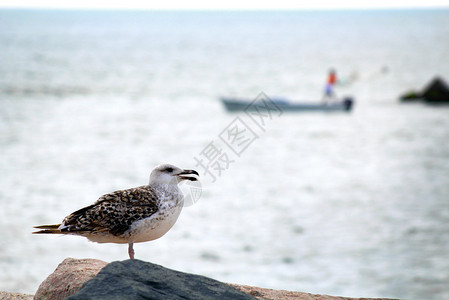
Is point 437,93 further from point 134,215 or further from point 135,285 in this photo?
point 135,285

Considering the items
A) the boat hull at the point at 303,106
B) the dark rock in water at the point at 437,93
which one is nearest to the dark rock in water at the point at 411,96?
the dark rock in water at the point at 437,93

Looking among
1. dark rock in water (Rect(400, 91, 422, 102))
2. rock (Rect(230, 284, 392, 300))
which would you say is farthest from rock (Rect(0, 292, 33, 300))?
dark rock in water (Rect(400, 91, 422, 102))

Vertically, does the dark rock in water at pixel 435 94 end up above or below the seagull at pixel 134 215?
above

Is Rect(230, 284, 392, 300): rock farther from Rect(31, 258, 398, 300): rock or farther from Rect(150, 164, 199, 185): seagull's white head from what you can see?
Rect(150, 164, 199, 185): seagull's white head

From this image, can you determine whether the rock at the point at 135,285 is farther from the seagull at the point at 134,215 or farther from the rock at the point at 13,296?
the rock at the point at 13,296

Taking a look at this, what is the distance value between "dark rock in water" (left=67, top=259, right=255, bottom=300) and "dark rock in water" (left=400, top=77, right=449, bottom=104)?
5085 centimetres

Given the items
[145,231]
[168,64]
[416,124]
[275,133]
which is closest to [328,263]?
[145,231]

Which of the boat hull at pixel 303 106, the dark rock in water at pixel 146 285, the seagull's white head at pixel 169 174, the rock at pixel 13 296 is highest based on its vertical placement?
the boat hull at pixel 303 106

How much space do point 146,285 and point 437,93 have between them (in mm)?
51865

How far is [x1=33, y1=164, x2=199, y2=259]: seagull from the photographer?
226 inches

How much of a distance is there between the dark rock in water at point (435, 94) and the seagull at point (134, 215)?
50839 mm

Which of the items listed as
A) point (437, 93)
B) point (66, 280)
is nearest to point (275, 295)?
point (66, 280)

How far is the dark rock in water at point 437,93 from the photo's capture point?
5316 centimetres

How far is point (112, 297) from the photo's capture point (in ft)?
17.1
